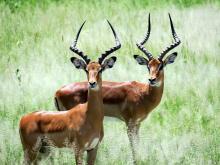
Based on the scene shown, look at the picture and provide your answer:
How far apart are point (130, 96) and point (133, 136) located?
2.26 feet

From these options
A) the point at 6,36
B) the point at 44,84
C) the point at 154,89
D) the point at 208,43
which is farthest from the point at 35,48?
the point at 154,89

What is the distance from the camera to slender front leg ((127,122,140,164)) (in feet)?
29.7

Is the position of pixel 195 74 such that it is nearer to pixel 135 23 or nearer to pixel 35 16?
pixel 135 23

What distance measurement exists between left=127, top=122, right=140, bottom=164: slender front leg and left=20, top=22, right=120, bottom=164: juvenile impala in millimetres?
1040

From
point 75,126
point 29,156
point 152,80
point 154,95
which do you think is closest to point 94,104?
point 75,126

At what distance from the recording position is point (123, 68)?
1264cm

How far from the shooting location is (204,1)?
17.4m

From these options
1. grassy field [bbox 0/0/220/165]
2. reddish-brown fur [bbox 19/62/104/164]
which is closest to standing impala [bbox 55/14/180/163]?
grassy field [bbox 0/0/220/165]

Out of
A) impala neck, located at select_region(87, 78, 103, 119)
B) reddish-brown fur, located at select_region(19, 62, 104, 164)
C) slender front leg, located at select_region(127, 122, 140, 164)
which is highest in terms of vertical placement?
impala neck, located at select_region(87, 78, 103, 119)

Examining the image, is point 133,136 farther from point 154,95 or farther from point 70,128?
point 70,128

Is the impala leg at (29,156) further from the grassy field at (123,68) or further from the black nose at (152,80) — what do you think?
the black nose at (152,80)

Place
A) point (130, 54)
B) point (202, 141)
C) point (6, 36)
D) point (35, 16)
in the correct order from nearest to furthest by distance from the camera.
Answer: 1. point (202, 141)
2. point (130, 54)
3. point (6, 36)
4. point (35, 16)

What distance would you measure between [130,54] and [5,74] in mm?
2379

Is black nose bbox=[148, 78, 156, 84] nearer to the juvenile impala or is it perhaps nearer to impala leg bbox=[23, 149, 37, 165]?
the juvenile impala
